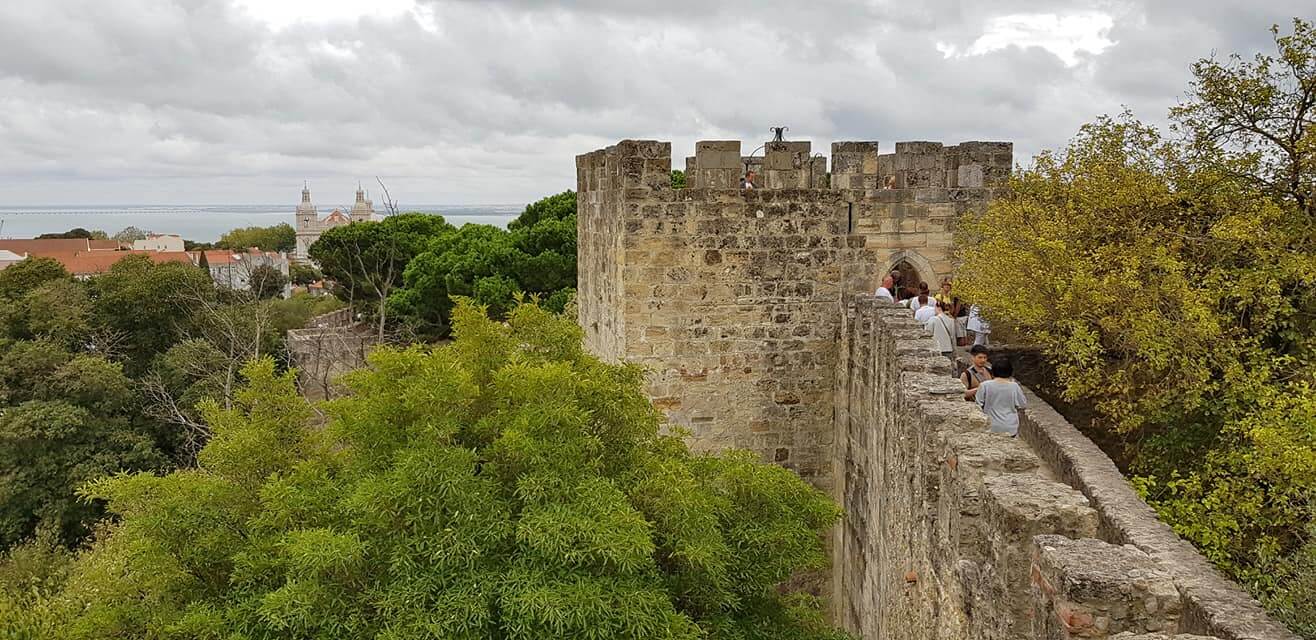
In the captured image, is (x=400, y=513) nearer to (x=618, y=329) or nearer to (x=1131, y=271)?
(x=618, y=329)

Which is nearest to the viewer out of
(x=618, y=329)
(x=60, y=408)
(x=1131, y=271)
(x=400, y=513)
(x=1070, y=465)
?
(x=400, y=513)

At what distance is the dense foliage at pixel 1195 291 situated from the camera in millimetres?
7176

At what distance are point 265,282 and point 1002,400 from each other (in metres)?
38.1

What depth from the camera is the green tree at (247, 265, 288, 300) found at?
1464 inches

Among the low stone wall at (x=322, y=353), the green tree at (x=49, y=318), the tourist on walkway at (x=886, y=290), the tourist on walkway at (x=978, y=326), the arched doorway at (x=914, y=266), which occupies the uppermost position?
the arched doorway at (x=914, y=266)

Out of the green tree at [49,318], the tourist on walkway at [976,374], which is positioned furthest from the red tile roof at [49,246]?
the tourist on walkway at [976,374]

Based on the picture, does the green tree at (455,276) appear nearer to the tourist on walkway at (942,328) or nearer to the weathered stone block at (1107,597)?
the tourist on walkway at (942,328)

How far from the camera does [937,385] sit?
6.15 m

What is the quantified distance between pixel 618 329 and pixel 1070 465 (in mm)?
4724

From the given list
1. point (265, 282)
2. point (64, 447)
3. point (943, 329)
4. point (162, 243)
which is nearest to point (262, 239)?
point (162, 243)

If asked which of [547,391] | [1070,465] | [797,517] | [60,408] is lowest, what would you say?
[60,408]

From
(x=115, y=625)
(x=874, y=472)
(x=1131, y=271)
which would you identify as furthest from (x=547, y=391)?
(x=1131, y=271)

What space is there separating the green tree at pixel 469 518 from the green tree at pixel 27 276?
29.3 m

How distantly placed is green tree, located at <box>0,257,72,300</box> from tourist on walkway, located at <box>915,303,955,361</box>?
3212 centimetres
